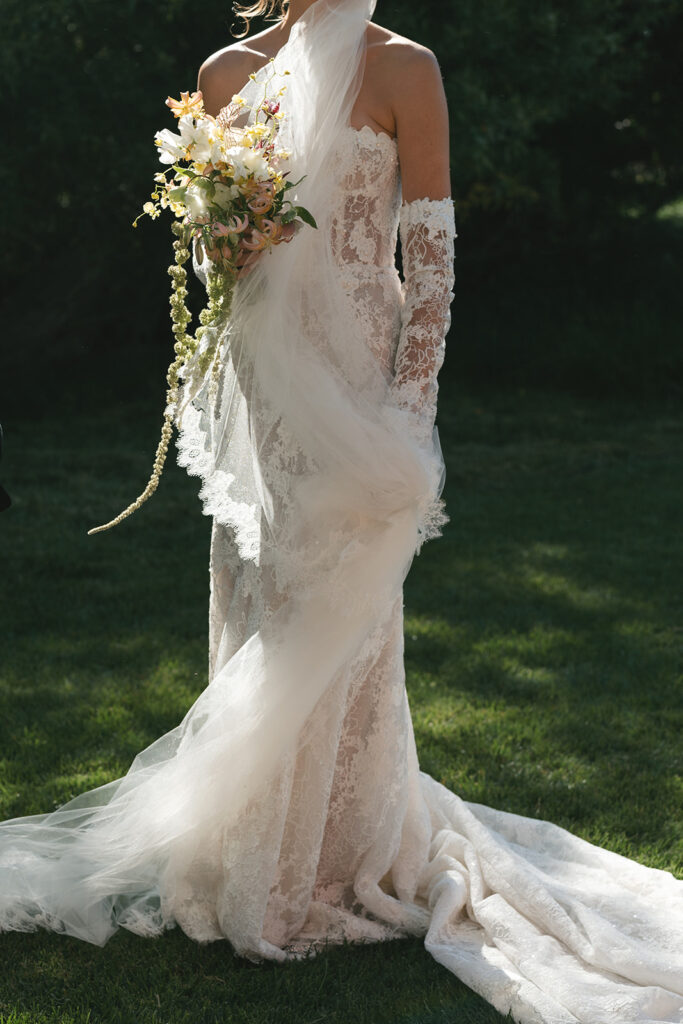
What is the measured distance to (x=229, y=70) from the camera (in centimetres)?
320

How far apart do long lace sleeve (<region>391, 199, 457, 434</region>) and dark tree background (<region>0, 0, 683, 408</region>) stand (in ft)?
23.0

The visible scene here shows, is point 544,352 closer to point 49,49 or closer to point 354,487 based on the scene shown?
point 49,49

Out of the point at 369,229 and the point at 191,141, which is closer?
the point at 191,141

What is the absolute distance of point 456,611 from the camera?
6.11m

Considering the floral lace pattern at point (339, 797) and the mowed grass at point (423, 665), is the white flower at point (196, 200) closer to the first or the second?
the floral lace pattern at point (339, 797)

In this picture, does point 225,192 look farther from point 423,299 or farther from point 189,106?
point 423,299

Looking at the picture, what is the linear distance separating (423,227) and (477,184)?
8.90 meters

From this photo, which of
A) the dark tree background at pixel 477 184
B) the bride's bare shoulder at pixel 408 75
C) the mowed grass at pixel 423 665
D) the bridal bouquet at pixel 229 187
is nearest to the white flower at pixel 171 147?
the bridal bouquet at pixel 229 187

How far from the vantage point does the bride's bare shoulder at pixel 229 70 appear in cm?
318

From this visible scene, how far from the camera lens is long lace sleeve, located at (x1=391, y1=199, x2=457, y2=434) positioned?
294 centimetres

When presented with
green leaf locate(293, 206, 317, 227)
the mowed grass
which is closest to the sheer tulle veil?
green leaf locate(293, 206, 317, 227)

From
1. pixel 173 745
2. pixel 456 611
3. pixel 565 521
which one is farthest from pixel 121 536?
pixel 173 745

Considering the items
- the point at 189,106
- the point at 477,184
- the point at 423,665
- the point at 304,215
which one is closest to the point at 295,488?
the point at 304,215

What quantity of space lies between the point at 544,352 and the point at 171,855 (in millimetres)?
9634
